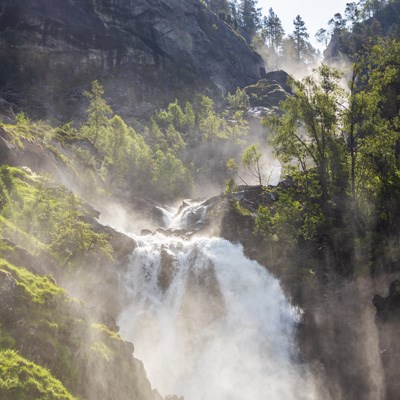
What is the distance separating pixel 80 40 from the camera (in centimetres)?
10212

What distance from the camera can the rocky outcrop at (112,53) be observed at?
96250mm

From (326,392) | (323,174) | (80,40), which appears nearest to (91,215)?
(323,174)

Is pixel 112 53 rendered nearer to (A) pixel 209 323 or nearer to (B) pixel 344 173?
(B) pixel 344 173

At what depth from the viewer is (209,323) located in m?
36.1

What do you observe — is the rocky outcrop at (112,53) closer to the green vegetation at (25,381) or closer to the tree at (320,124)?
the tree at (320,124)

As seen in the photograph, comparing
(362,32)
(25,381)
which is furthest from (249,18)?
(25,381)

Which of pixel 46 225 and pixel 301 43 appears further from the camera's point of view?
pixel 301 43

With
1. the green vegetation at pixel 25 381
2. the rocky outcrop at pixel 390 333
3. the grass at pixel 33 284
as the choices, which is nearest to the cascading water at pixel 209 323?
the rocky outcrop at pixel 390 333

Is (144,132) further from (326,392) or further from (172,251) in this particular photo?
(326,392)

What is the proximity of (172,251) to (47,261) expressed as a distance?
16.2 meters

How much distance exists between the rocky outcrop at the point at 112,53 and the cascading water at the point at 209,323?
218 ft

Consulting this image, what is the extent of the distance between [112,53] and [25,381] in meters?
103

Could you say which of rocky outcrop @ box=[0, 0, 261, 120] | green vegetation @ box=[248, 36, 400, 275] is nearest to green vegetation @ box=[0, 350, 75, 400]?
green vegetation @ box=[248, 36, 400, 275]

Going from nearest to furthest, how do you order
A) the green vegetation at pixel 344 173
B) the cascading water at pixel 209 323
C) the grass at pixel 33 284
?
the grass at pixel 33 284 < the cascading water at pixel 209 323 < the green vegetation at pixel 344 173
